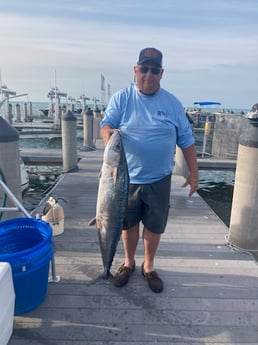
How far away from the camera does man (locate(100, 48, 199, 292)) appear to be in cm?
262

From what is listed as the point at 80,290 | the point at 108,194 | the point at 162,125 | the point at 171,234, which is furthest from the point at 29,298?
the point at 171,234

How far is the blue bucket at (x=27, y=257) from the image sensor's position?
7.40ft

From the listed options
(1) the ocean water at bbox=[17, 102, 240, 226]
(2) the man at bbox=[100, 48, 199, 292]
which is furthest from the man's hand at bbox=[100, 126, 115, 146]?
(1) the ocean water at bbox=[17, 102, 240, 226]

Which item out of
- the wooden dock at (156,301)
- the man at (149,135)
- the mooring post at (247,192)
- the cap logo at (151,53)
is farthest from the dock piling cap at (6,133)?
the mooring post at (247,192)

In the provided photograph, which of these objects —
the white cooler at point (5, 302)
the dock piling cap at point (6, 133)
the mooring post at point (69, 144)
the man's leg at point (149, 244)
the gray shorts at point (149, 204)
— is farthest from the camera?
the mooring post at point (69, 144)

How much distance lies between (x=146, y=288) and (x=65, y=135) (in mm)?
6779

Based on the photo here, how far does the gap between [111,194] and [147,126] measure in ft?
2.26

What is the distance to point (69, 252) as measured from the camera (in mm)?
3645

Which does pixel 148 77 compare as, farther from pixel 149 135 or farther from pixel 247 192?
pixel 247 192

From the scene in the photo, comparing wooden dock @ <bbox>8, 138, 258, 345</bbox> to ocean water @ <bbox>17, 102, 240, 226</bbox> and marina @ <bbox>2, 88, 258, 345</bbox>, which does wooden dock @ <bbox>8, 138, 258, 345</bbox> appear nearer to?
marina @ <bbox>2, 88, 258, 345</bbox>

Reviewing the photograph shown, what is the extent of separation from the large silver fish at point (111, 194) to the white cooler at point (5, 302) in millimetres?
902

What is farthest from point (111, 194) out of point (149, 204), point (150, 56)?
point (150, 56)

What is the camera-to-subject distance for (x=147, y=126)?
8.58ft

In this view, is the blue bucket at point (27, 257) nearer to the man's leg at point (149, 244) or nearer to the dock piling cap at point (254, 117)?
the man's leg at point (149, 244)
